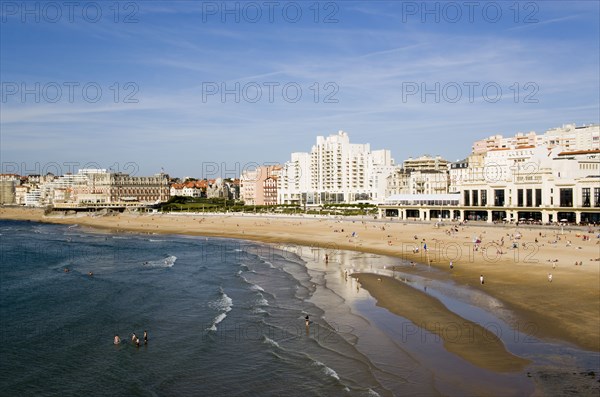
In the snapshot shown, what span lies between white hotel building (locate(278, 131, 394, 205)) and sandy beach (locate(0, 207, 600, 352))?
130 ft

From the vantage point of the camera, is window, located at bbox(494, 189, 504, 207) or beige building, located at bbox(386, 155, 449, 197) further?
beige building, located at bbox(386, 155, 449, 197)

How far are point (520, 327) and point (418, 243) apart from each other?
103 ft

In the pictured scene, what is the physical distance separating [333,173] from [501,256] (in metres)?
94.7

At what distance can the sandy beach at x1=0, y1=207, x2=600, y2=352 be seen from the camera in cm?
2442

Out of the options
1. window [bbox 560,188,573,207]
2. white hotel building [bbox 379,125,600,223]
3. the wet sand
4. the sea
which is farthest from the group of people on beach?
window [bbox 560,188,573,207]

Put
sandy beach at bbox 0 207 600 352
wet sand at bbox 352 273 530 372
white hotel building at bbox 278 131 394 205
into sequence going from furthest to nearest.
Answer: white hotel building at bbox 278 131 394 205, sandy beach at bbox 0 207 600 352, wet sand at bbox 352 273 530 372

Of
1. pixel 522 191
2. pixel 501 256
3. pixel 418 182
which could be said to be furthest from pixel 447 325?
pixel 418 182

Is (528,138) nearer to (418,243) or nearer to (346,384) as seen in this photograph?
(418,243)

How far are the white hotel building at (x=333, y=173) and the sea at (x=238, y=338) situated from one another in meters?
86.4

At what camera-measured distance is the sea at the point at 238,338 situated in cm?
1877

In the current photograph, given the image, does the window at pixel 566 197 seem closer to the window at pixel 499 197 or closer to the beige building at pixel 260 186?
the window at pixel 499 197

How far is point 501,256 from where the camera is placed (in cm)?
4253

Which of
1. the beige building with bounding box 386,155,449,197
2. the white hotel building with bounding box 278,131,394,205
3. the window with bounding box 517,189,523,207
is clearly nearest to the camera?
the window with bounding box 517,189,523,207

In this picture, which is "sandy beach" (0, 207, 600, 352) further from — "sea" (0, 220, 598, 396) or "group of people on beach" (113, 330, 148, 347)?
"group of people on beach" (113, 330, 148, 347)
